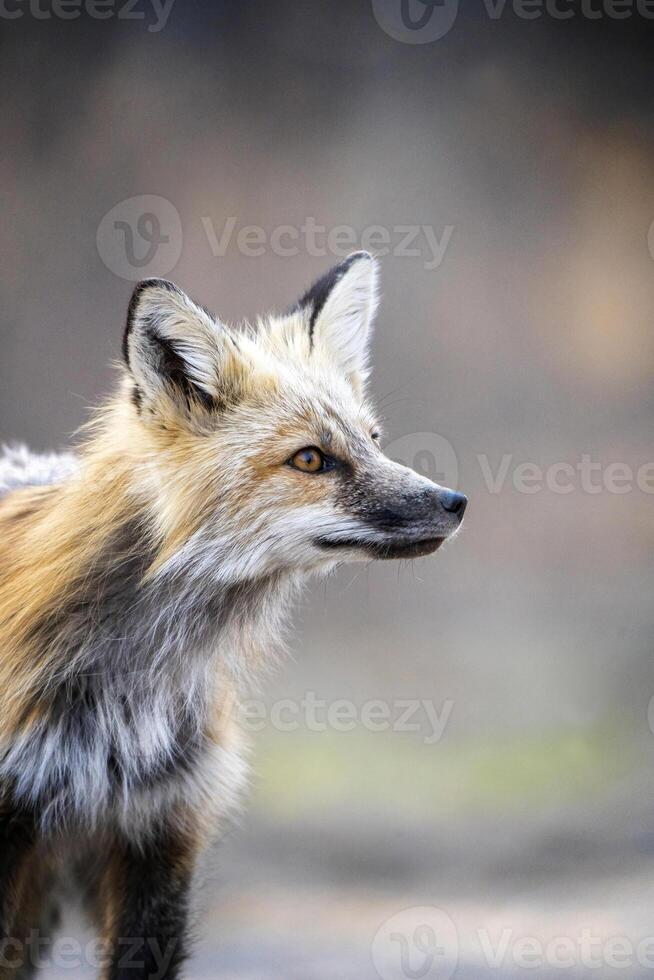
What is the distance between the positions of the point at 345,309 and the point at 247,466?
0.72 meters

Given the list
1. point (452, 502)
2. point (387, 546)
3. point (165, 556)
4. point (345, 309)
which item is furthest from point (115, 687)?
point (345, 309)

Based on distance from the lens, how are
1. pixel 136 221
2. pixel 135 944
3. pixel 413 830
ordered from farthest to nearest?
1. pixel 136 221
2. pixel 413 830
3. pixel 135 944

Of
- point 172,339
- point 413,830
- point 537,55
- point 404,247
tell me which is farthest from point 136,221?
point 413,830

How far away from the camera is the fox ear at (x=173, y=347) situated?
8.76ft

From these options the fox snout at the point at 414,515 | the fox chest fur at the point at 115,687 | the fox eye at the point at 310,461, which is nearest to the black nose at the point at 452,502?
the fox snout at the point at 414,515

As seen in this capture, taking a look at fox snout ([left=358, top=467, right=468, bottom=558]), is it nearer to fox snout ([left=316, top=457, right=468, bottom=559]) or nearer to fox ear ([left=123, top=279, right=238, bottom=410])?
fox snout ([left=316, top=457, right=468, bottom=559])

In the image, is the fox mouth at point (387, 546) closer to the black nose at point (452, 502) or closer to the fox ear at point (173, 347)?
the black nose at point (452, 502)

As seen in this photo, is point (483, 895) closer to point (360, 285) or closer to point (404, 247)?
point (360, 285)

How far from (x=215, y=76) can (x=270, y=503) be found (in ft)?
10.5

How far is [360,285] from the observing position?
3277 millimetres

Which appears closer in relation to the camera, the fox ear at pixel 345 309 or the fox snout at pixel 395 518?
the fox snout at pixel 395 518

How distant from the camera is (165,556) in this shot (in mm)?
2732

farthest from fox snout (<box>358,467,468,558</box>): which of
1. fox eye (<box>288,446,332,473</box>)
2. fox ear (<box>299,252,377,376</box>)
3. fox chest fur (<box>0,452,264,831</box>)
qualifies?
fox ear (<box>299,252,377,376</box>)

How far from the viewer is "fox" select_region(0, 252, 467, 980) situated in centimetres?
273
